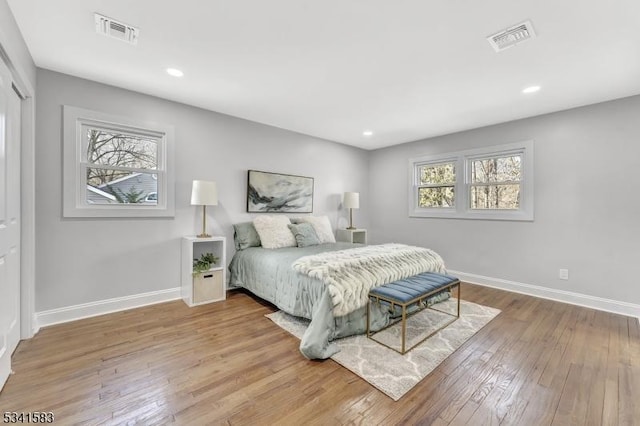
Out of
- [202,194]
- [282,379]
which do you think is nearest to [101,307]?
[202,194]

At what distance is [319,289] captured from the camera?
233 centimetres

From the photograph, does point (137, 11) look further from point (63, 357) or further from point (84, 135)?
point (63, 357)

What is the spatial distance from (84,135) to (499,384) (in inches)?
167

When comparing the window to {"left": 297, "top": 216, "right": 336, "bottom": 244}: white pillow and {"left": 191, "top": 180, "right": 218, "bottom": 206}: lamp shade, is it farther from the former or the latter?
{"left": 191, "top": 180, "right": 218, "bottom": 206}: lamp shade

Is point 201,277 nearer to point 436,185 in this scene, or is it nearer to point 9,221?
point 9,221

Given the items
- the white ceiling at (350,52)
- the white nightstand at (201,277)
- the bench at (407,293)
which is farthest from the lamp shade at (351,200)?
the white nightstand at (201,277)

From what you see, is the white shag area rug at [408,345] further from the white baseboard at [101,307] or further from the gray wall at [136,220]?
the gray wall at [136,220]

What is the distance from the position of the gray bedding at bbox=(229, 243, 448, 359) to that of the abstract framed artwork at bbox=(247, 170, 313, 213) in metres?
0.76

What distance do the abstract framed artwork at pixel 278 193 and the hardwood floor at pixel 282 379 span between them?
5.96ft

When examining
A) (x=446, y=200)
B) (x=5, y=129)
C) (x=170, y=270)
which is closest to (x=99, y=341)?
(x=170, y=270)

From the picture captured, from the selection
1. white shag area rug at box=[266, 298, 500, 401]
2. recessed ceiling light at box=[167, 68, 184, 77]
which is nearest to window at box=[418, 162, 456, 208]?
white shag area rug at box=[266, 298, 500, 401]

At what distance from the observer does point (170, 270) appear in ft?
10.7

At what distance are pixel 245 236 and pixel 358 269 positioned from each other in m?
1.84

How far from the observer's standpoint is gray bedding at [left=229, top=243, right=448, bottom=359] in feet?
Result: 7.00
